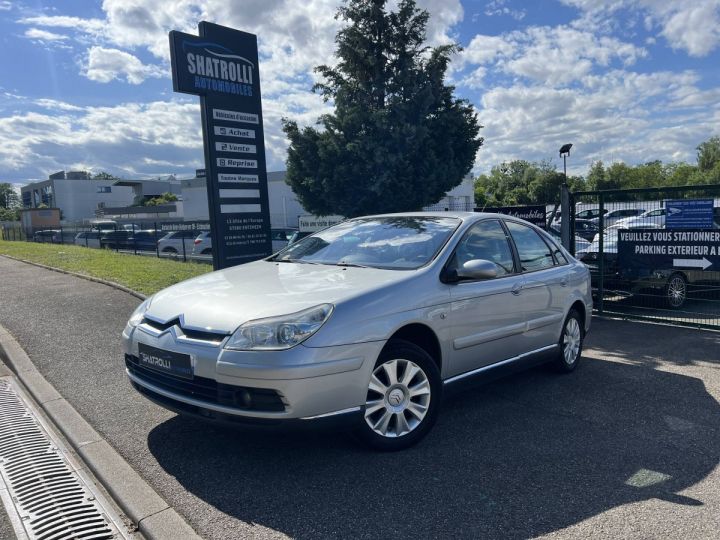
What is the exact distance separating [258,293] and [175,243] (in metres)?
21.5

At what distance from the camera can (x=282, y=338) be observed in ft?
10.7

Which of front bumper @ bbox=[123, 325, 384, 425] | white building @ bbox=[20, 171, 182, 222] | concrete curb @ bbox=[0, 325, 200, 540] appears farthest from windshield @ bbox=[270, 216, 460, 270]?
white building @ bbox=[20, 171, 182, 222]

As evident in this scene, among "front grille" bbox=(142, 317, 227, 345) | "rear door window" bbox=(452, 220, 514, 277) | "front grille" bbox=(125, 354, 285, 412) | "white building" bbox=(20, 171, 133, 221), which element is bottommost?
"front grille" bbox=(125, 354, 285, 412)

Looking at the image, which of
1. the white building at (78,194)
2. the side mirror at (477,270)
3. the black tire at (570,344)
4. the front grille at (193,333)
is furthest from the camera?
the white building at (78,194)

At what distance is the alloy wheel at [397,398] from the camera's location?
361cm

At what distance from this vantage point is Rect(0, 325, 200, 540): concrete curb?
2.90 meters

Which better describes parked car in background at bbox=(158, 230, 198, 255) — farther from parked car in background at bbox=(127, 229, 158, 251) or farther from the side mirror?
the side mirror

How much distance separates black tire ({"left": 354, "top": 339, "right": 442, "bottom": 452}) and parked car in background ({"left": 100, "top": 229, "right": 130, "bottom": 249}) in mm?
26555

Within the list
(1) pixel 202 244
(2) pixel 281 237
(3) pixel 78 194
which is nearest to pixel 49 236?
(1) pixel 202 244

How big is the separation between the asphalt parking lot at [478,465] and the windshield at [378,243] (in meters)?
1.32

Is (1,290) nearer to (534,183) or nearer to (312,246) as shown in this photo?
(312,246)

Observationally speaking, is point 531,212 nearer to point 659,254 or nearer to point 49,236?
point 659,254

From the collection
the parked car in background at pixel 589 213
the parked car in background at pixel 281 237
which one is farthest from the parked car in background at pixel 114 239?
the parked car in background at pixel 589 213

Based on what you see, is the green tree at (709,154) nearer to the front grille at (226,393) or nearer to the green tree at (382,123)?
the green tree at (382,123)
